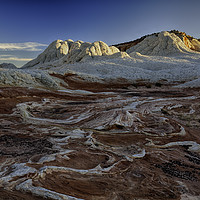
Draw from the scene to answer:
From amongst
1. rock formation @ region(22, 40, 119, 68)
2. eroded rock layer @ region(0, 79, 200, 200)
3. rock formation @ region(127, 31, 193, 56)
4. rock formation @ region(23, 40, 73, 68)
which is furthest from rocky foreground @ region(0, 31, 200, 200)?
rock formation @ region(23, 40, 73, 68)

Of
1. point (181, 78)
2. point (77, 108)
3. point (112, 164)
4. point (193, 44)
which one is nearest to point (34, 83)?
point (77, 108)

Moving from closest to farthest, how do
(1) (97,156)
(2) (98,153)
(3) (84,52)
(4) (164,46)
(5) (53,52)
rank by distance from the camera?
(1) (97,156) < (2) (98,153) < (3) (84,52) < (4) (164,46) < (5) (53,52)

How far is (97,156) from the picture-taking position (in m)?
4.65

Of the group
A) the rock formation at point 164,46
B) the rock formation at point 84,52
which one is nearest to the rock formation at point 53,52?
the rock formation at point 84,52

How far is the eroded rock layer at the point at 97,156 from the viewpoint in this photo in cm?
308

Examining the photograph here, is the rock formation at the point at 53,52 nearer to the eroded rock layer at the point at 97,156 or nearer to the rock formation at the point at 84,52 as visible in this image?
the rock formation at the point at 84,52

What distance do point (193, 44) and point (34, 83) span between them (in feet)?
238

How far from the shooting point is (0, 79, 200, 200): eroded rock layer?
3.08 m

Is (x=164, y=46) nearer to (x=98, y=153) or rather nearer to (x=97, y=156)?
(x=98, y=153)

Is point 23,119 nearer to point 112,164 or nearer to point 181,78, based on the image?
point 112,164

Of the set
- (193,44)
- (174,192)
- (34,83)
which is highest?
(193,44)

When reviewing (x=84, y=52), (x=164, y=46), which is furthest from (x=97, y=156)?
(x=164, y=46)

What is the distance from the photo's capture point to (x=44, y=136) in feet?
19.8

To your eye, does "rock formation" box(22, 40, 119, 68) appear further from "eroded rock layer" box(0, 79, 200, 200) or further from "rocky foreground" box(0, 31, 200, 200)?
"eroded rock layer" box(0, 79, 200, 200)
